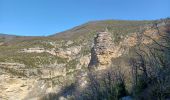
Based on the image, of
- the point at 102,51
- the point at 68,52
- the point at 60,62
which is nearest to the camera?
the point at 102,51

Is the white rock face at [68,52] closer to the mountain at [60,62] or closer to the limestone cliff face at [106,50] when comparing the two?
the mountain at [60,62]

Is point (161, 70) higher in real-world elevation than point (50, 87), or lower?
higher

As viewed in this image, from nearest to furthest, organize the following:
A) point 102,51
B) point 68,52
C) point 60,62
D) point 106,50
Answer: point 102,51, point 106,50, point 60,62, point 68,52

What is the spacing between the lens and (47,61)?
119312 millimetres

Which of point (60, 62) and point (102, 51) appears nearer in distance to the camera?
point (102, 51)

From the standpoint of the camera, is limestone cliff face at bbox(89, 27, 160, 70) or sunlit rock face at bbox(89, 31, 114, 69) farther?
sunlit rock face at bbox(89, 31, 114, 69)

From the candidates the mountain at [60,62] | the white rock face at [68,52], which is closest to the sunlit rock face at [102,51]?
the mountain at [60,62]

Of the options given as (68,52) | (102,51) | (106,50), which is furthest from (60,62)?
(106,50)

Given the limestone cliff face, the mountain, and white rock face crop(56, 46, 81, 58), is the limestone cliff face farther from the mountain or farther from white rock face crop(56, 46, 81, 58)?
white rock face crop(56, 46, 81, 58)

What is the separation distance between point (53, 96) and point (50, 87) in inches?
193

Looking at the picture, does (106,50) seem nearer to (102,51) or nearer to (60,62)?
(102,51)

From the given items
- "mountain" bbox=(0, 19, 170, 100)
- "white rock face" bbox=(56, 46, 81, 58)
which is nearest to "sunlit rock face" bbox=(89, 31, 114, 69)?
"mountain" bbox=(0, 19, 170, 100)

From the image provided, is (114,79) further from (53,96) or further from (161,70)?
(53,96)

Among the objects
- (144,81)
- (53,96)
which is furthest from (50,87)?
(144,81)
